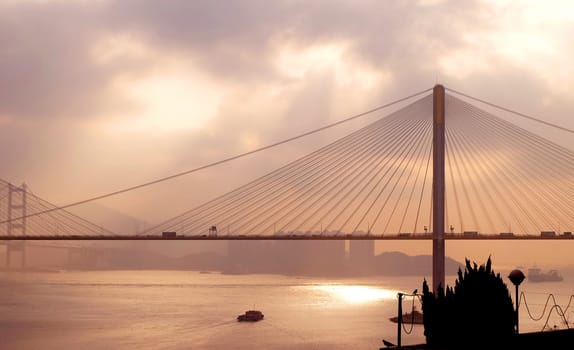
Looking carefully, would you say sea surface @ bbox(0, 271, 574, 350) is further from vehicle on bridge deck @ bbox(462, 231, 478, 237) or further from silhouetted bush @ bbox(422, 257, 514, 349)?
silhouetted bush @ bbox(422, 257, 514, 349)

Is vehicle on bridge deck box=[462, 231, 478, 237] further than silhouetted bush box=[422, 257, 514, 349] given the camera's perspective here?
Yes

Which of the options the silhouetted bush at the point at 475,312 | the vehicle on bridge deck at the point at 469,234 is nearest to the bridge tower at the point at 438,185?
the vehicle on bridge deck at the point at 469,234

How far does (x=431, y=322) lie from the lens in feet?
72.1

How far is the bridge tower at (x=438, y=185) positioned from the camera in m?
56.3

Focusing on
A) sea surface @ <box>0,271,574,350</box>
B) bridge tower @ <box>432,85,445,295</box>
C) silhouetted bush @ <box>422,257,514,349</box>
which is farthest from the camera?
sea surface @ <box>0,271,574,350</box>

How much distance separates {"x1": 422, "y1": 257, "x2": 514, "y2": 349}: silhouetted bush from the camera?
68.3 feet

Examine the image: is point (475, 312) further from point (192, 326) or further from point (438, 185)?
point (192, 326)

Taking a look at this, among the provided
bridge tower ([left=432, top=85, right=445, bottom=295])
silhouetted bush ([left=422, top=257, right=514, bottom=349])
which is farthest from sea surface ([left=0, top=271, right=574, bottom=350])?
silhouetted bush ([left=422, top=257, right=514, bottom=349])

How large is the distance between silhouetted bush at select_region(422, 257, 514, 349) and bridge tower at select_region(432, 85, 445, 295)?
34940mm

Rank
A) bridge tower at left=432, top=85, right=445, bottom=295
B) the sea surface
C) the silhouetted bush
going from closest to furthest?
the silhouetted bush < bridge tower at left=432, top=85, right=445, bottom=295 < the sea surface

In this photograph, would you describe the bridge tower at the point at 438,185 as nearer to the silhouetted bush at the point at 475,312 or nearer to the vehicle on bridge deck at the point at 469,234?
the vehicle on bridge deck at the point at 469,234

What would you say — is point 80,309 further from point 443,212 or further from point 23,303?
point 443,212

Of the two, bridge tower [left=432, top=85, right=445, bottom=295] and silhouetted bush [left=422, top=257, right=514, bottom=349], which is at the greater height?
bridge tower [left=432, top=85, right=445, bottom=295]

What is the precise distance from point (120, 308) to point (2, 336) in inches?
1681
